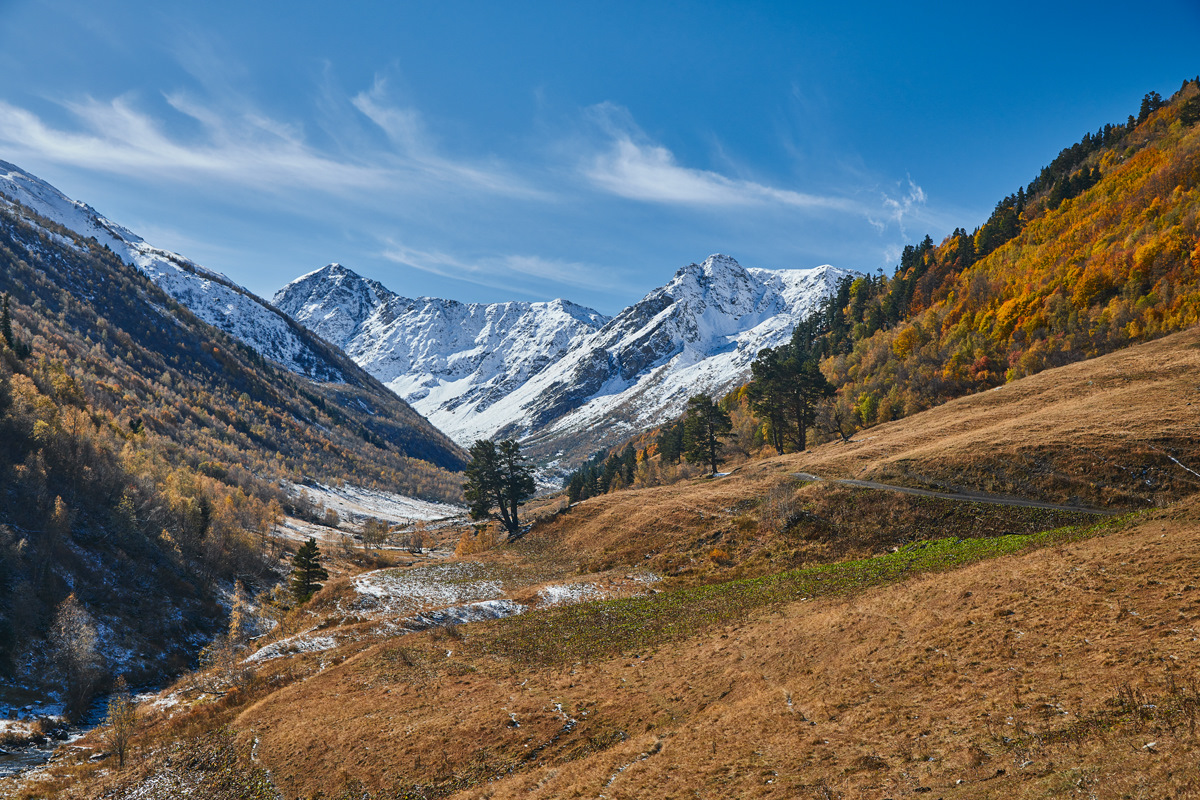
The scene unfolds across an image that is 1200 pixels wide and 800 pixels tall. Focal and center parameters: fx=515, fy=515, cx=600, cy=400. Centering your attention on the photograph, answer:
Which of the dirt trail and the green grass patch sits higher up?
the dirt trail

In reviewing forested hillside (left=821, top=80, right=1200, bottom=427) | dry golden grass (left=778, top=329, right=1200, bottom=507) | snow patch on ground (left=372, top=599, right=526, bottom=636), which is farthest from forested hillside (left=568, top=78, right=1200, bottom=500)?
snow patch on ground (left=372, top=599, right=526, bottom=636)

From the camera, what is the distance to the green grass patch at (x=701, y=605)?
90.3ft

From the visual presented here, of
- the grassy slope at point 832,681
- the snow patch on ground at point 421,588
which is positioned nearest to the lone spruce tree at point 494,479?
the snow patch on ground at point 421,588

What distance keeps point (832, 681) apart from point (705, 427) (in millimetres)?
65429

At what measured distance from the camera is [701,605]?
3195 centimetres

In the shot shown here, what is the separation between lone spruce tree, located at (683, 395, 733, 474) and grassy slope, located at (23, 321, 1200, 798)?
39.3 metres

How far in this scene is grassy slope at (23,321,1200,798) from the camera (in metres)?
11.8

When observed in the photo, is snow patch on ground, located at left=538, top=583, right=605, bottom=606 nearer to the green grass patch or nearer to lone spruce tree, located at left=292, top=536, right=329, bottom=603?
the green grass patch

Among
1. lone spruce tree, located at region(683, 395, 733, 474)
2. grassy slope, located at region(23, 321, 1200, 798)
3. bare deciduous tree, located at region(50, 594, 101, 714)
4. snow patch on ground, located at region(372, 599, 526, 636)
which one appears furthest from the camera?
lone spruce tree, located at region(683, 395, 733, 474)

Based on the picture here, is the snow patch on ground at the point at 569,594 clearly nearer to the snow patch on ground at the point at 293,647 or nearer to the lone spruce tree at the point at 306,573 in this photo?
the snow patch on ground at the point at 293,647

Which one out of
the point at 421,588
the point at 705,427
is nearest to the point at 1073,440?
the point at 705,427

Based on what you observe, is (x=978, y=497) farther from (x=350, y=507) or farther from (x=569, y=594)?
(x=350, y=507)

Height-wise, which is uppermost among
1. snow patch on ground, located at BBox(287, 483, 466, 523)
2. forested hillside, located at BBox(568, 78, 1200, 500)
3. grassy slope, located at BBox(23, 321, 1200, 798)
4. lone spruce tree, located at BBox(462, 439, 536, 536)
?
forested hillside, located at BBox(568, 78, 1200, 500)

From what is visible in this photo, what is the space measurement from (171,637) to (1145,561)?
2823 inches
